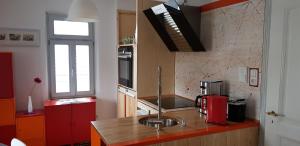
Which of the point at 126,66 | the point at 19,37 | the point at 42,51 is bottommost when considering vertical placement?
the point at 126,66

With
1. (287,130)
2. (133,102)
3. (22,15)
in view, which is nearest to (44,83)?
(22,15)

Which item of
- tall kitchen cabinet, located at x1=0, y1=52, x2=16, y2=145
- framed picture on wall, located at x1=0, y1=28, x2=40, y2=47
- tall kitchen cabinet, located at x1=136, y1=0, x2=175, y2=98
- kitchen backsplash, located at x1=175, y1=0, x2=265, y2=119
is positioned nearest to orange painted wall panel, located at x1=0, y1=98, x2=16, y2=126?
tall kitchen cabinet, located at x1=0, y1=52, x2=16, y2=145

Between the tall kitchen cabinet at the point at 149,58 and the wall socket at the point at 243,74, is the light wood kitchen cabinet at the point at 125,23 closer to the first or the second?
the tall kitchen cabinet at the point at 149,58

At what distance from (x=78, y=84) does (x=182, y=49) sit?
2025 mm

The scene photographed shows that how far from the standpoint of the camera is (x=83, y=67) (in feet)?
12.8

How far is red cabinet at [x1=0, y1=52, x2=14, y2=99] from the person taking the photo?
2.99 m

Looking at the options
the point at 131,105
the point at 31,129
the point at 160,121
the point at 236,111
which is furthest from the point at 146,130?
the point at 31,129

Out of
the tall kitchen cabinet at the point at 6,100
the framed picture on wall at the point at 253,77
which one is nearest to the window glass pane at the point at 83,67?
the tall kitchen cabinet at the point at 6,100

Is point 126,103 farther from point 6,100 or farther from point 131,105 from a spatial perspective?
point 6,100

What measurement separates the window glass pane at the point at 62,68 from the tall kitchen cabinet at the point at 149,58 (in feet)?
4.92

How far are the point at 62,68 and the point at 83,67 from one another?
34 cm

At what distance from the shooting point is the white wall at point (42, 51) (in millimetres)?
3375

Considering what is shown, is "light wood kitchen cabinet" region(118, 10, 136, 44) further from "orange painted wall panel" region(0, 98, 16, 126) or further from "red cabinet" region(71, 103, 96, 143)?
"orange painted wall panel" region(0, 98, 16, 126)

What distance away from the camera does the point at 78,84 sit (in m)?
3.89
